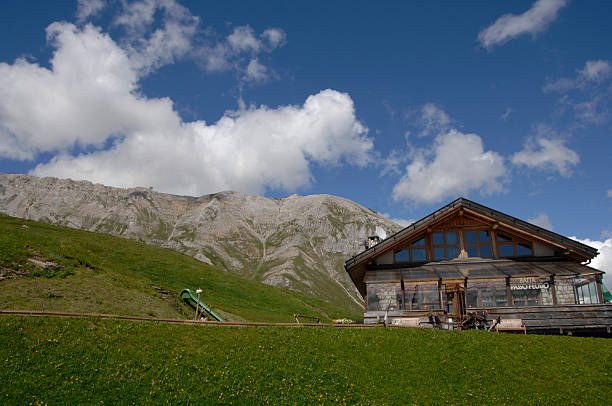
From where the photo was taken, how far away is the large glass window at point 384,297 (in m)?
32.8

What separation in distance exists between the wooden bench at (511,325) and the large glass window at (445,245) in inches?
295

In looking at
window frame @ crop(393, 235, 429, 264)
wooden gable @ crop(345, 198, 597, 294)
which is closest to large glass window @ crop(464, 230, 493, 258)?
wooden gable @ crop(345, 198, 597, 294)

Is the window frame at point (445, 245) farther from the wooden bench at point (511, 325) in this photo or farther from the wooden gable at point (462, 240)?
the wooden bench at point (511, 325)

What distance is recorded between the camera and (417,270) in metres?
34.3

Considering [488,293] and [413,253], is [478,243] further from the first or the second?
[413,253]

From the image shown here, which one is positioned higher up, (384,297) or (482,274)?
(482,274)

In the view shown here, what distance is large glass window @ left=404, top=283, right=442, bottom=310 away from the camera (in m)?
32.2

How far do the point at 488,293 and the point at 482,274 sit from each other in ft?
4.58

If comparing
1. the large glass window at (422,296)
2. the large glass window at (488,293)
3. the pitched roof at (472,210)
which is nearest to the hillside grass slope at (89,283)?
the pitched roof at (472,210)

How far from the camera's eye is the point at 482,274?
106 feet

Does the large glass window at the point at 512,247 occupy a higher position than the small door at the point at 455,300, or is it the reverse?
the large glass window at the point at 512,247

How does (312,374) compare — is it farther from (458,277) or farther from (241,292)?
(241,292)

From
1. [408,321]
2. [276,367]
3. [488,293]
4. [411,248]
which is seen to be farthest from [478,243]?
[276,367]

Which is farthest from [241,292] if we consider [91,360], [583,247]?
[91,360]
